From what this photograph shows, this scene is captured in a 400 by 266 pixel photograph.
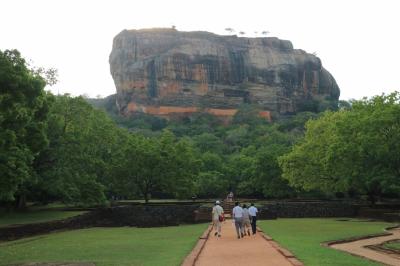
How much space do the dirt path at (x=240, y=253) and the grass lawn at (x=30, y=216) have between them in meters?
14.8

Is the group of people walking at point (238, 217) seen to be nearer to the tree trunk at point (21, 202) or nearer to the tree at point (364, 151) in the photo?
the tree at point (364, 151)

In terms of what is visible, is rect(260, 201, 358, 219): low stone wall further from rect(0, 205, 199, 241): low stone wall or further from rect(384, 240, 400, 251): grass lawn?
rect(384, 240, 400, 251): grass lawn

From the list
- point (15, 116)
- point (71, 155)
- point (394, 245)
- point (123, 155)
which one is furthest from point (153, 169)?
point (394, 245)

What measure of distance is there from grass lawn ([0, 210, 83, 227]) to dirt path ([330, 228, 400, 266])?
753 inches

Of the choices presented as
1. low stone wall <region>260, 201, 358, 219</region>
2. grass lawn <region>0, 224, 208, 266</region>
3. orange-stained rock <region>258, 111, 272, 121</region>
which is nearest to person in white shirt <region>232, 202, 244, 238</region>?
grass lawn <region>0, 224, 208, 266</region>

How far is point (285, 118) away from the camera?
13738 centimetres

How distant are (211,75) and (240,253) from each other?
125m

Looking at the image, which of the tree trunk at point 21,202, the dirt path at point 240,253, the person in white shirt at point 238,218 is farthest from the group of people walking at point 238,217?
the tree trunk at point 21,202

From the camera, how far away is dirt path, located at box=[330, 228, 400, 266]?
1630 cm

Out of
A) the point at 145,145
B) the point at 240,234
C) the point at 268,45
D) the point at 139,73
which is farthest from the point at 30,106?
the point at 268,45

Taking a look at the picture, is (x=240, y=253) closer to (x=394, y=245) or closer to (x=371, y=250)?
(x=371, y=250)

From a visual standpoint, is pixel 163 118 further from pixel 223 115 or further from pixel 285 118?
pixel 285 118

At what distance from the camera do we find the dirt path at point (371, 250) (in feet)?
53.5

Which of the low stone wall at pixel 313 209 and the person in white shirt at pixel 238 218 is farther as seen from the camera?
the low stone wall at pixel 313 209
